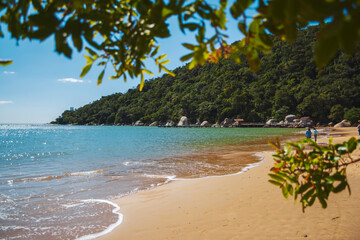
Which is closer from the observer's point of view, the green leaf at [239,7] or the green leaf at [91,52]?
the green leaf at [239,7]

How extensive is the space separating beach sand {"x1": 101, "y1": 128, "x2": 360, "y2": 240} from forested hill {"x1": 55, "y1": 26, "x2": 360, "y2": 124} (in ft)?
117

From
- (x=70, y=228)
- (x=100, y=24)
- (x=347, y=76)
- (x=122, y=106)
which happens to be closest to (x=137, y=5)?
(x=100, y=24)

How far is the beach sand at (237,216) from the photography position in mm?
4098

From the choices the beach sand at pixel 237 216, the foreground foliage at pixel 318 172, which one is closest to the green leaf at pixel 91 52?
the foreground foliage at pixel 318 172

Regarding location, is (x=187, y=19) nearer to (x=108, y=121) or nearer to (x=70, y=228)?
(x=70, y=228)

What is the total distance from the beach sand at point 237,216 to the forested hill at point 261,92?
35607 mm

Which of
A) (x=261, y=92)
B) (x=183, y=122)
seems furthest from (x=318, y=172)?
(x=183, y=122)

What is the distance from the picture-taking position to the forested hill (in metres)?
64.9

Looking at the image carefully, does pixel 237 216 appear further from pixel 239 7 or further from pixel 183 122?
pixel 183 122

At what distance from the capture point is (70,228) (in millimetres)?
5273

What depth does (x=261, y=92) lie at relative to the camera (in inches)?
3302

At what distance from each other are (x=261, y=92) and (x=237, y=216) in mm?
84869

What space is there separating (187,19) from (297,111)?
8001cm

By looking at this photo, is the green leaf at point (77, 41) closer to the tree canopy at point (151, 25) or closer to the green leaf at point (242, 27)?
the tree canopy at point (151, 25)
